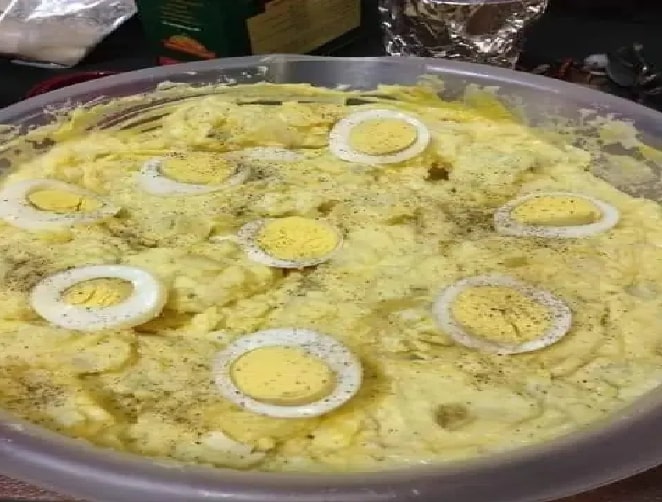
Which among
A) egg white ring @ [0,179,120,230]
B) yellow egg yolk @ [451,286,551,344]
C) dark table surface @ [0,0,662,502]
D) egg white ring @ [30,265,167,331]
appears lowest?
dark table surface @ [0,0,662,502]

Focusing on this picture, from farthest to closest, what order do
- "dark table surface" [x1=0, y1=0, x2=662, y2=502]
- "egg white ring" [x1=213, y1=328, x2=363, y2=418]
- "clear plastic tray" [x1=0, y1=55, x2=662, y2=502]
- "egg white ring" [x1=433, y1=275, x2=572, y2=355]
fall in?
1. "dark table surface" [x1=0, y1=0, x2=662, y2=502]
2. "egg white ring" [x1=433, y1=275, x2=572, y2=355]
3. "egg white ring" [x1=213, y1=328, x2=363, y2=418]
4. "clear plastic tray" [x1=0, y1=55, x2=662, y2=502]

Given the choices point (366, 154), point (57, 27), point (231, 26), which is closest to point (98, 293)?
point (366, 154)

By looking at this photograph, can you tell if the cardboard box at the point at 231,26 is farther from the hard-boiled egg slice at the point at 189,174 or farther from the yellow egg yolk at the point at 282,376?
the yellow egg yolk at the point at 282,376

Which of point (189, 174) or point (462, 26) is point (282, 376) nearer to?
point (189, 174)

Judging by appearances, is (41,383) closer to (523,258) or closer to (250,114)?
(523,258)

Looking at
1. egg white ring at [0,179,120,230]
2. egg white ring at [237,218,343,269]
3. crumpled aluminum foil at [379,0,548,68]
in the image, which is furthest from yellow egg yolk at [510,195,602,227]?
egg white ring at [0,179,120,230]

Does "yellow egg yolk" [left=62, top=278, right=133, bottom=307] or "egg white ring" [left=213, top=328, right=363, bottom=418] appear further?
"yellow egg yolk" [left=62, top=278, right=133, bottom=307]

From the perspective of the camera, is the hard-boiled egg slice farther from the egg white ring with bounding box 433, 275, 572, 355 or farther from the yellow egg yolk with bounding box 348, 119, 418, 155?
the egg white ring with bounding box 433, 275, 572, 355
